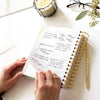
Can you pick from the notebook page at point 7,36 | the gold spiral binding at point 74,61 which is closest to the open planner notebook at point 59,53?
the gold spiral binding at point 74,61

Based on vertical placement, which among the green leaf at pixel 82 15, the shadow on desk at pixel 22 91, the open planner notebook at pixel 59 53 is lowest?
the shadow on desk at pixel 22 91

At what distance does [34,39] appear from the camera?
73 centimetres

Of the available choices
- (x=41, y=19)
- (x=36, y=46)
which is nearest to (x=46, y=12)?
(x=41, y=19)

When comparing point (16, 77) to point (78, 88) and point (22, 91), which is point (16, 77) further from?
point (78, 88)

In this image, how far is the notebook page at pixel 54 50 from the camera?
0.61 meters

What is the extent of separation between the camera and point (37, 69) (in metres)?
0.63

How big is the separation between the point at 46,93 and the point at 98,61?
0.24m

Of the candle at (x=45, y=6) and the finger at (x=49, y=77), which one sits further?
the candle at (x=45, y=6)

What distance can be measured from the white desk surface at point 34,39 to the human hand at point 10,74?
25 millimetres

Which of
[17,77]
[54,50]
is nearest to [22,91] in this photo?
[17,77]

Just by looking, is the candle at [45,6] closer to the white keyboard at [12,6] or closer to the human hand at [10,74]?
the white keyboard at [12,6]

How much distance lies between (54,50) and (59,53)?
27 millimetres

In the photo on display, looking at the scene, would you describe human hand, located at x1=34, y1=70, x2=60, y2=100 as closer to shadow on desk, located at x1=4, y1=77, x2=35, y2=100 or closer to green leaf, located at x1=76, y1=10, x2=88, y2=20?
shadow on desk, located at x1=4, y1=77, x2=35, y2=100

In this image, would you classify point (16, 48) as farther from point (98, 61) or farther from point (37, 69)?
point (98, 61)
